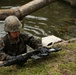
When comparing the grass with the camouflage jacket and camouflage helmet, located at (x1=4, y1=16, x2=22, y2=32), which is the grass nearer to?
the camouflage jacket

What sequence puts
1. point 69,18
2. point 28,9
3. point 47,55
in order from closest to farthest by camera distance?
point 47,55
point 28,9
point 69,18

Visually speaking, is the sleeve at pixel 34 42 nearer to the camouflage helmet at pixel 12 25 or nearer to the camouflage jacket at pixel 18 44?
the camouflage jacket at pixel 18 44

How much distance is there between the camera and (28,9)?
9055 millimetres

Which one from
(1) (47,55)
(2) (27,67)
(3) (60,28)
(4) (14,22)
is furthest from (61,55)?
(3) (60,28)

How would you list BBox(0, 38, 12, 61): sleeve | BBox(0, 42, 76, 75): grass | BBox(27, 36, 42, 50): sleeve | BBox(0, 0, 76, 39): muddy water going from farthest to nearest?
1. BBox(0, 0, 76, 39): muddy water
2. BBox(27, 36, 42, 50): sleeve
3. BBox(0, 38, 12, 61): sleeve
4. BBox(0, 42, 76, 75): grass

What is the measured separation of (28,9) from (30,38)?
303cm

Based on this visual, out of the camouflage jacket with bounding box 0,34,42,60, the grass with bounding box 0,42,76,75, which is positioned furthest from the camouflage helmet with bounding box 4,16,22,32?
the grass with bounding box 0,42,76,75

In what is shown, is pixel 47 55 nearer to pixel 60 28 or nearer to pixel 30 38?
pixel 30 38

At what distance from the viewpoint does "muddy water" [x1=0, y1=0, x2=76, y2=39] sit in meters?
10.8

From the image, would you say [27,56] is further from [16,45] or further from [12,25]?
[12,25]

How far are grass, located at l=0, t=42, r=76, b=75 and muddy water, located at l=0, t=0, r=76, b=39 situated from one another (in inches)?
161

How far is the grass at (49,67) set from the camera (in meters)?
5.67

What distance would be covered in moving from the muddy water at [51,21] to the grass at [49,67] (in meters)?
4.10

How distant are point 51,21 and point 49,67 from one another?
630 cm
